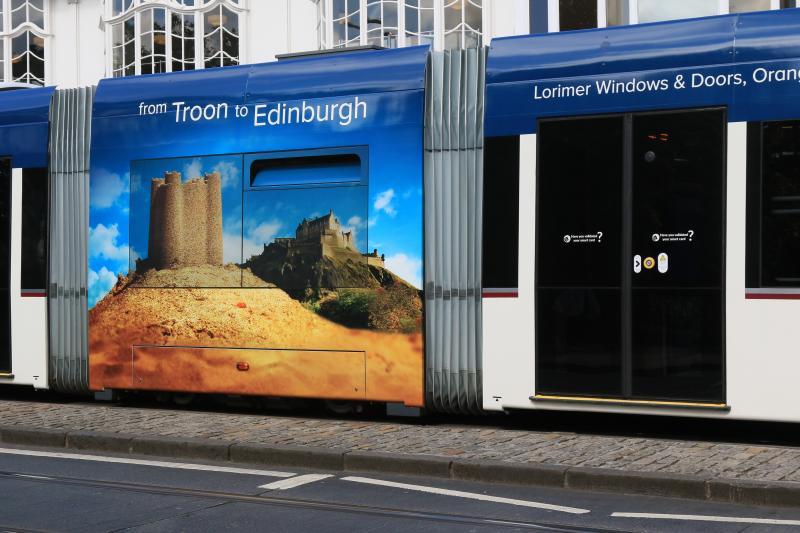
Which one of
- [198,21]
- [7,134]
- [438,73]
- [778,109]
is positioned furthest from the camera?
[198,21]

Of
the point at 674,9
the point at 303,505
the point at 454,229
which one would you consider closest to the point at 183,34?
the point at 674,9

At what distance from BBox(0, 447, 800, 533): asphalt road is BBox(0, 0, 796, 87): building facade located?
980cm

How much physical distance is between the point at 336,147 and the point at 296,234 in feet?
2.87

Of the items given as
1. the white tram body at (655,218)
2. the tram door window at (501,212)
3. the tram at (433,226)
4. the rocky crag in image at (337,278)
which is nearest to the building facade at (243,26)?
the tram at (433,226)

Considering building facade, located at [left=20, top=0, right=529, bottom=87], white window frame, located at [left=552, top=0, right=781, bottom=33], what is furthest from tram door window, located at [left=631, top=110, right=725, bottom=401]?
building facade, located at [left=20, top=0, right=529, bottom=87]

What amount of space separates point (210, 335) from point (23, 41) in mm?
15461

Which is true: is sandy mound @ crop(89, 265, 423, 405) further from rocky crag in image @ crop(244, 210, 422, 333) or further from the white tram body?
the white tram body

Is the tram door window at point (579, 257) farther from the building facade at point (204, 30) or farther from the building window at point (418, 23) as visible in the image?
the building window at point (418, 23)

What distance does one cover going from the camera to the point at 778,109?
349 inches

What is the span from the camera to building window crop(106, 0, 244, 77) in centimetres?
2202

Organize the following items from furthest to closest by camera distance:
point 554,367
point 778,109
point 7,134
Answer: point 7,134, point 554,367, point 778,109

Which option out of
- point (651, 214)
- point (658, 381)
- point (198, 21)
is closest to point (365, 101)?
point (651, 214)

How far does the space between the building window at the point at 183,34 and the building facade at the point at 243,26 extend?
2 centimetres

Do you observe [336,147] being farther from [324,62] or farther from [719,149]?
[719,149]
